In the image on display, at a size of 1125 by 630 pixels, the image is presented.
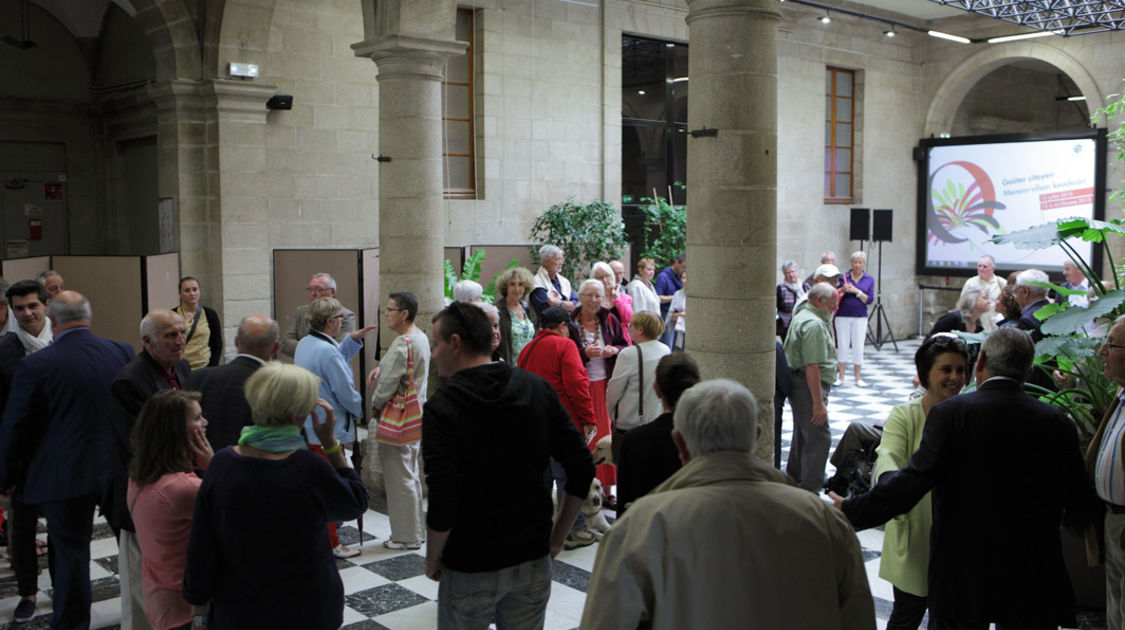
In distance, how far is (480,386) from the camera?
3.08 meters

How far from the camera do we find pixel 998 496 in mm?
3217

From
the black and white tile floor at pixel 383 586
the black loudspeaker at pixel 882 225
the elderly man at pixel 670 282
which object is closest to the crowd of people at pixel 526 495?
the black and white tile floor at pixel 383 586

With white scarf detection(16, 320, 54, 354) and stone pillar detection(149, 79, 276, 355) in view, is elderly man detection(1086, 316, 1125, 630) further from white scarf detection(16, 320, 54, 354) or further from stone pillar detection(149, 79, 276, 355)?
stone pillar detection(149, 79, 276, 355)

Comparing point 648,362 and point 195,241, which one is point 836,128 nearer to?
point 195,241

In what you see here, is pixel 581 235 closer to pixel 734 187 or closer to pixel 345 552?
pixel 345 552

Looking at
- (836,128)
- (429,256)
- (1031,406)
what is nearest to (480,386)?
(1031,406)

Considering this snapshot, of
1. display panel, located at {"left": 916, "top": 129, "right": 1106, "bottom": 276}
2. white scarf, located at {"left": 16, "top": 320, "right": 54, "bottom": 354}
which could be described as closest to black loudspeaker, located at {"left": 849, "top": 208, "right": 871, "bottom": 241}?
display panel, located at {"left": 916, "top": 129, "right": 1106, "bottom": 276}

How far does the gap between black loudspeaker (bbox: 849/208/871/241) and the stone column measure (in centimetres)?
939

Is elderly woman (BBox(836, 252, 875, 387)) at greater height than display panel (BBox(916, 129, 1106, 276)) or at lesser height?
lesser

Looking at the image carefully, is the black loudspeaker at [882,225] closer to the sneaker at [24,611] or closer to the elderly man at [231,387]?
the elderly man at [231,387]

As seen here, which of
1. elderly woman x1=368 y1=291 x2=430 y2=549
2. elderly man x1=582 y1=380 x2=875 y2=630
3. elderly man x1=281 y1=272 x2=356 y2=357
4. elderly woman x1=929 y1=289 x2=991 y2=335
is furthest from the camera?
elderly woman x1=929 y1=289 x2=991 y2=335

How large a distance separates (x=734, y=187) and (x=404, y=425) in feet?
7.57

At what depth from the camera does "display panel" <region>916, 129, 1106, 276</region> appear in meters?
14.5

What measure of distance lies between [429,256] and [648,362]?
2260mm
